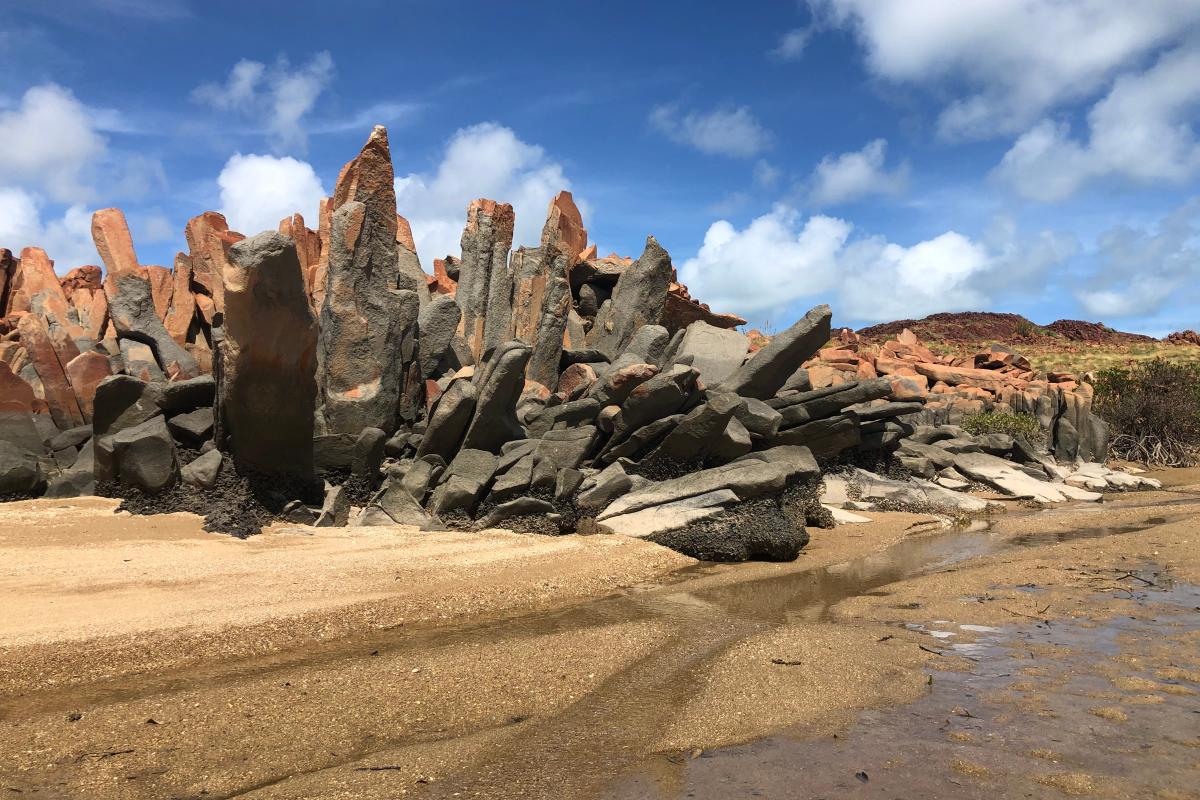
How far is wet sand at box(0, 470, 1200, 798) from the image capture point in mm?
4047

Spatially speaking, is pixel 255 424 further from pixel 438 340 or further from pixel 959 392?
pixel 959 392

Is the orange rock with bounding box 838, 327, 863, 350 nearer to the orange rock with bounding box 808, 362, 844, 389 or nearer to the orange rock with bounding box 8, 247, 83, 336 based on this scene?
the orange rock with bounding box 808, 362, 844, 389

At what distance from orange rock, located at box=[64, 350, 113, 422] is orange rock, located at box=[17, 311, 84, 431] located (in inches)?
5.5

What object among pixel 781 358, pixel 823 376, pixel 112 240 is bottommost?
pixel 781 358

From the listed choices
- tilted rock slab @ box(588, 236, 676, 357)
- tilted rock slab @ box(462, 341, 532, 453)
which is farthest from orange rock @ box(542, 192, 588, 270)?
tilted rock slab @ box(462, 341, 532, 453)

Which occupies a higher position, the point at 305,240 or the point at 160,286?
the point at 305,240

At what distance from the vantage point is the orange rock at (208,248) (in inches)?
753

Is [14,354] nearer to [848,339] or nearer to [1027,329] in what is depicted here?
[848,339]

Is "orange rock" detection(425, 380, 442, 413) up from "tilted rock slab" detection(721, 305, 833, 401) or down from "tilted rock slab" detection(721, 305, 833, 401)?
down

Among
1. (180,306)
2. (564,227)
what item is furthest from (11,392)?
(564,227)

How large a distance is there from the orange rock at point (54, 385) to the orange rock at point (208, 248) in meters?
4.50

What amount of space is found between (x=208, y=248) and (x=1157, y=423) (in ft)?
97.8

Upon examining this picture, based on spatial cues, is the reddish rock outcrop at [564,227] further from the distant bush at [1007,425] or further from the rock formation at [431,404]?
the distant bush at [1007,425]

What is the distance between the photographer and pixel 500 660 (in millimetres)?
5887
